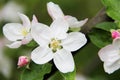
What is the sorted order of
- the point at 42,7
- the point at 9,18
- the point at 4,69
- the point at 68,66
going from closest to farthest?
the point at 68,66
the point at 4,69
the point at 9,18
the point at 42,7

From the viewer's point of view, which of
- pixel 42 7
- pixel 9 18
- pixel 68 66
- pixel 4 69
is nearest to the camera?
pixel 68 66

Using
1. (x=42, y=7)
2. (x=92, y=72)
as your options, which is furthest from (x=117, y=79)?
(x=42, y=7)

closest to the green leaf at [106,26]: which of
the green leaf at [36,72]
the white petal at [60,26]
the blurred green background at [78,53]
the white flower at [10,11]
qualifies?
the white petal at [60,26]

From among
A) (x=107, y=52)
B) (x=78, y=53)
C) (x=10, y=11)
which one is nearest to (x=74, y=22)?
(x=107, y=52)

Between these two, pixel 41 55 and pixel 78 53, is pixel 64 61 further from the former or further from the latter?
Result: pixel 78 53

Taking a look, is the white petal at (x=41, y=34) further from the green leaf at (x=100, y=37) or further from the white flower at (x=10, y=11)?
the white flower at (x=10, y=11)

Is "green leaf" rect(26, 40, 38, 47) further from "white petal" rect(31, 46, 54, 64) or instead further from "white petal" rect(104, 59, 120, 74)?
"white petal" rect(104, 59, 120, 74)

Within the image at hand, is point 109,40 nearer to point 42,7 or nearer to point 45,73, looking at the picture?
point 45,73
